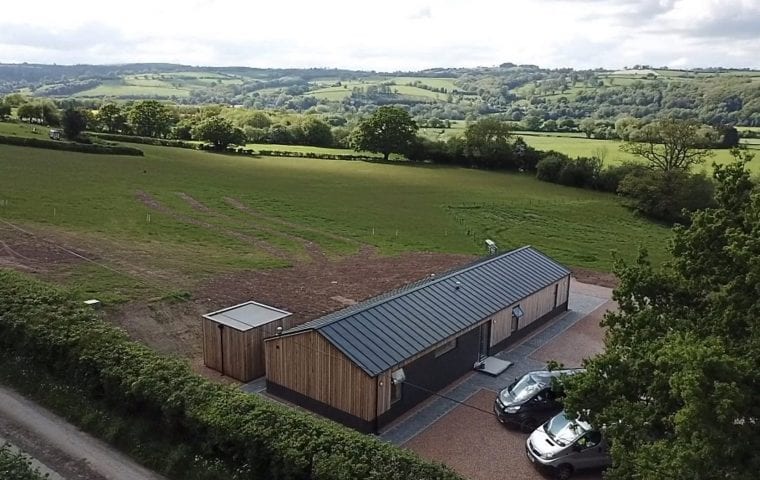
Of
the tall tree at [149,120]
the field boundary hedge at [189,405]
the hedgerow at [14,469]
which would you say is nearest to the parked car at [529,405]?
the field boundary hedge at [189,405]

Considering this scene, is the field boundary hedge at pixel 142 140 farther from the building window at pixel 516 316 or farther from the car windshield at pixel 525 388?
the car windshield at pixel 525 388

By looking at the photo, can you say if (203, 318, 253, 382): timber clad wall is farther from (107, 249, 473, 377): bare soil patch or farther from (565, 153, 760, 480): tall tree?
(565, 153, 760, 480): tall tree

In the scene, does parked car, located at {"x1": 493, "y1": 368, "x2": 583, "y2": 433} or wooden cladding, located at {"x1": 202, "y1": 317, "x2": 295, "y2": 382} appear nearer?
parked car, located at {"x1": 493, "y1": 368, "x2": 583, "y2": 433}

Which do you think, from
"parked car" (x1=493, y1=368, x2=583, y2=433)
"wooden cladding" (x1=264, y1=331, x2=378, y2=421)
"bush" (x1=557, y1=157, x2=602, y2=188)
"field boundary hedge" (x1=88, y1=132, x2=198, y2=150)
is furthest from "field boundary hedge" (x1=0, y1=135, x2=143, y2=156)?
"parked car" (x1=493, y1=368, x2=583, y2=433)

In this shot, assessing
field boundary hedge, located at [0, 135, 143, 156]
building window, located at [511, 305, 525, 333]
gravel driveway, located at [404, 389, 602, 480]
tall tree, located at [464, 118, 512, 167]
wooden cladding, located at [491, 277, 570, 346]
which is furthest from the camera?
tall tree, located at [464, 118, 512, 167]

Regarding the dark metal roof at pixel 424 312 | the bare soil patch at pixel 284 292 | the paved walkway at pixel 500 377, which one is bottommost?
the paved walkway at pixel 500 377

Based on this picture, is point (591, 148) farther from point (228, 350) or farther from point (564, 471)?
point (564, 471)

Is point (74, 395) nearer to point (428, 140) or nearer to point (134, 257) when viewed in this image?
point (134, 257)
